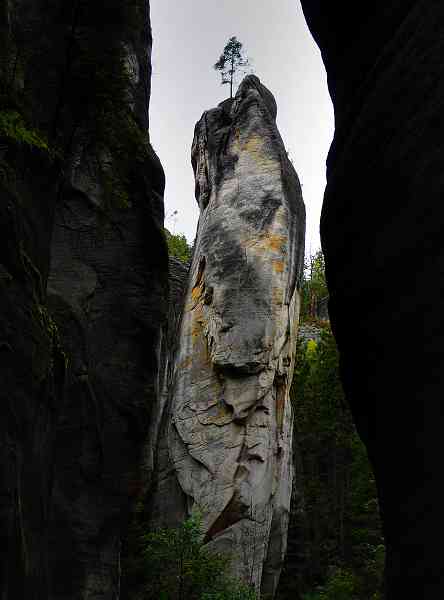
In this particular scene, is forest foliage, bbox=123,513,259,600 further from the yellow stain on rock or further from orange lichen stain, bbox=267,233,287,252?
orange lichen stain, bbox=267,233,287,252

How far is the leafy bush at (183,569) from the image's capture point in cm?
1247

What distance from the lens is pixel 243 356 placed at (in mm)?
17797

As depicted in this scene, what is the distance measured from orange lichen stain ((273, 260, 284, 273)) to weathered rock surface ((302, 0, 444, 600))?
1295cm

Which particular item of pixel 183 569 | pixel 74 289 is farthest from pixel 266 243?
pixel 183 569

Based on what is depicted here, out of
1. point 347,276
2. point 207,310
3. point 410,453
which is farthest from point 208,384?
point 410,453

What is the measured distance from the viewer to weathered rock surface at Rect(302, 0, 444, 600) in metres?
3.82

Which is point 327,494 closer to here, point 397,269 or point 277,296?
point 277,296

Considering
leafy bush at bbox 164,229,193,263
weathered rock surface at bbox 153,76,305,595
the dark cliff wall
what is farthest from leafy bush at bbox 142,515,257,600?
leafy bush at bbox 164,229,193,263

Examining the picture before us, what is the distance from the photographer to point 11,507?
454 centimetres

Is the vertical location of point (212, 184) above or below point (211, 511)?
above

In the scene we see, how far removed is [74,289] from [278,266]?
28.7ft

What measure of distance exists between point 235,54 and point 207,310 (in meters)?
15.7

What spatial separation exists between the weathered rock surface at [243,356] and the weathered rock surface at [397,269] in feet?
38.7

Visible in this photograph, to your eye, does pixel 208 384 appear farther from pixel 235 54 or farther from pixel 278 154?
pixel 235 54
